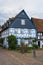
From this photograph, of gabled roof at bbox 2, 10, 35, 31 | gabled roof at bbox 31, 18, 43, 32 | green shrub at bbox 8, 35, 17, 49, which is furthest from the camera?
gabled roof at bbox 31, 18, 43, 32

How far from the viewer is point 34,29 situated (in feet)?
147

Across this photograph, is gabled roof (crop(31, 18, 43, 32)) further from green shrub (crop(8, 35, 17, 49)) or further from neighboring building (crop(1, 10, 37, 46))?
green shrub (crop(8, 35, 17, 49))

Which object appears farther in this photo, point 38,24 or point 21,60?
point 38,24

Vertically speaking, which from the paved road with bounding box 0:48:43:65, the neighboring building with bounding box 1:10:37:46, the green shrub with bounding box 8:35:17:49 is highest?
the neighboring building with bounding box 1:10:37:46

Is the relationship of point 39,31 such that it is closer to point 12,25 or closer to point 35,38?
point 35,38

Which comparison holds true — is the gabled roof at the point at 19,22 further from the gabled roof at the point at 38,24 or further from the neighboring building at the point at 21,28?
the gabled roof at the point at 38,24

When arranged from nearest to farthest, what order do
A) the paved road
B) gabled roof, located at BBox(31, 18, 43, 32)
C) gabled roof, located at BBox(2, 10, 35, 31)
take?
the paved road → gabled roof, located at BBox(2, 10, 35, 31) → gabled roof, located at BBox(31, 18, 43, 32)

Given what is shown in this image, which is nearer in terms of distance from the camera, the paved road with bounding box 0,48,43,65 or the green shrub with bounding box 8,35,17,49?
the paved road with bounding box 0,48,43,65

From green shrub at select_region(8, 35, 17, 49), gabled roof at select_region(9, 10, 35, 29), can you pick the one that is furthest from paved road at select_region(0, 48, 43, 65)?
gabled roof at select_region(9, 10, 35, 29)

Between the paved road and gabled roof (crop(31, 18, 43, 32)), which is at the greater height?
gabled roof (crop(31, 18, 43, 32))

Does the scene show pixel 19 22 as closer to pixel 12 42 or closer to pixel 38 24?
pixel 12 42

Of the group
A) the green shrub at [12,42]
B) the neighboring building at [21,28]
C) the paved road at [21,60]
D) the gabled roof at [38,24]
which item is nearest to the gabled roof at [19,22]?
the neighboring building at [21,28]

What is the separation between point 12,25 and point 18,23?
1575mm

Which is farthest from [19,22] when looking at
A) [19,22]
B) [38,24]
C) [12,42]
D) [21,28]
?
[38,24]
